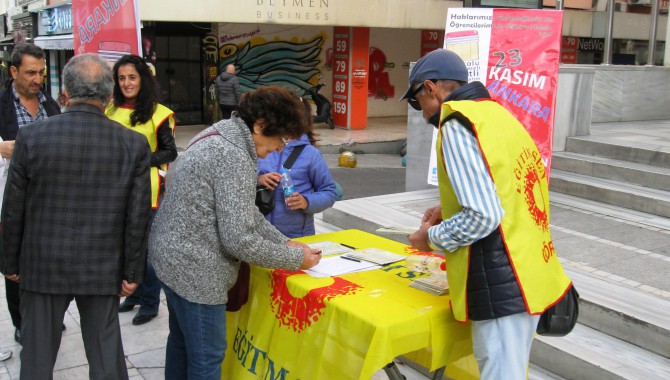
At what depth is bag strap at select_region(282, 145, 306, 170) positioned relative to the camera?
13.4 ft

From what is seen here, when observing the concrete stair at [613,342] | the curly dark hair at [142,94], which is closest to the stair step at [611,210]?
the concrete stair at [613,342]

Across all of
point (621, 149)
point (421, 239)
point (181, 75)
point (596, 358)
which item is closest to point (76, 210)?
point (421, 239)

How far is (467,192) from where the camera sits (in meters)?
2.43

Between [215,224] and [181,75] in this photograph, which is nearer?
[215,224]

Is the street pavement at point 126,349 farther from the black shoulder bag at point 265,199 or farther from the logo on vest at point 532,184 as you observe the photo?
the logo on vest at point 532,184

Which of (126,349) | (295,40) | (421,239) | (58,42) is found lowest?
(126,349)

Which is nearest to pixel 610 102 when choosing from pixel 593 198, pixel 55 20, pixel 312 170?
pixel 593 198

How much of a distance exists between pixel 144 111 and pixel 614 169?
5.26 meters

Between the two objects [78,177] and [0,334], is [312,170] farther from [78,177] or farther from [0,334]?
[0,334]

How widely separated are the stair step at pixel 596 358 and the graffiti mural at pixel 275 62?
1532 cm

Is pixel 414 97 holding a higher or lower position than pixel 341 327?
higher

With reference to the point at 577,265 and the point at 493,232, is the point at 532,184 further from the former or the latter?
the point at 577,265

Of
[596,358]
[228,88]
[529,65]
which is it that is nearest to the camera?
[596,358]

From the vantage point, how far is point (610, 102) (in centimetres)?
1080
